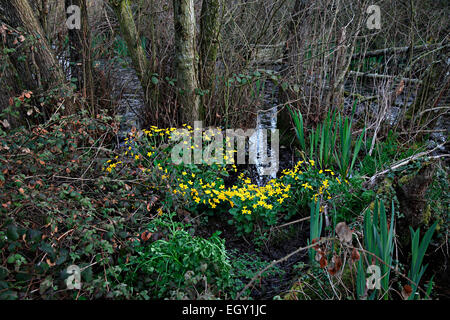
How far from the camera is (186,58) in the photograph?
158 inches

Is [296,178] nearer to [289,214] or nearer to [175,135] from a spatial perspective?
[289,214]

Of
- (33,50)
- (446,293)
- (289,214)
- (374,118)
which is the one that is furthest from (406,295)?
(33,50)

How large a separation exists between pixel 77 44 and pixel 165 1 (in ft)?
3.98

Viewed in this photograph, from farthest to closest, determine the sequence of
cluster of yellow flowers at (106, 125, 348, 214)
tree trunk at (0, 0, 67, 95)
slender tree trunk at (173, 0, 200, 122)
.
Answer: slender tree trunk at (173, 0, 200, 122), tree trunk at (0, 0, 67, 95), cluster of yellow flowers at (106, 125, 348, 214)

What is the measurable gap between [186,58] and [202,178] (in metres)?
1.39

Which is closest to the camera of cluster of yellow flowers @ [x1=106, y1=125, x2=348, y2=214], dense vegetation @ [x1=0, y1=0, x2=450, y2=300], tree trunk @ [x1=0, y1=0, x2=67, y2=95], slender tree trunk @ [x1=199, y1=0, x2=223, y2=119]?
dense vegetation @ [x1=0, y1=0, x2=450, y2=300]

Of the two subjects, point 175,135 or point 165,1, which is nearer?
point 175,135

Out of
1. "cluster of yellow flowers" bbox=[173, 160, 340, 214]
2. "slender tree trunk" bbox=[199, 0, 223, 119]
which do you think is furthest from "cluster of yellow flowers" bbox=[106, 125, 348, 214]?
"slender tree trunk" bbox=[199, 0, 223, 119]

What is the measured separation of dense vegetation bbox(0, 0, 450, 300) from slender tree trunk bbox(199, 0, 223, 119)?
0.05ft

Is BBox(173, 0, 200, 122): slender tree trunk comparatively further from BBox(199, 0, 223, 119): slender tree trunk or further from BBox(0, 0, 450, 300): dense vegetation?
BBox(199, 0, 223, 119): slender tree trunk

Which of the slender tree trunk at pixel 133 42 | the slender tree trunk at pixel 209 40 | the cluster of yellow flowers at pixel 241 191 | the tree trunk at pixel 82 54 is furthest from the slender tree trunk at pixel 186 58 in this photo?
the tree trunk at pixel 82 54

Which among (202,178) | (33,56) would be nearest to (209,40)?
(202,178)

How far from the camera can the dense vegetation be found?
2.17m
